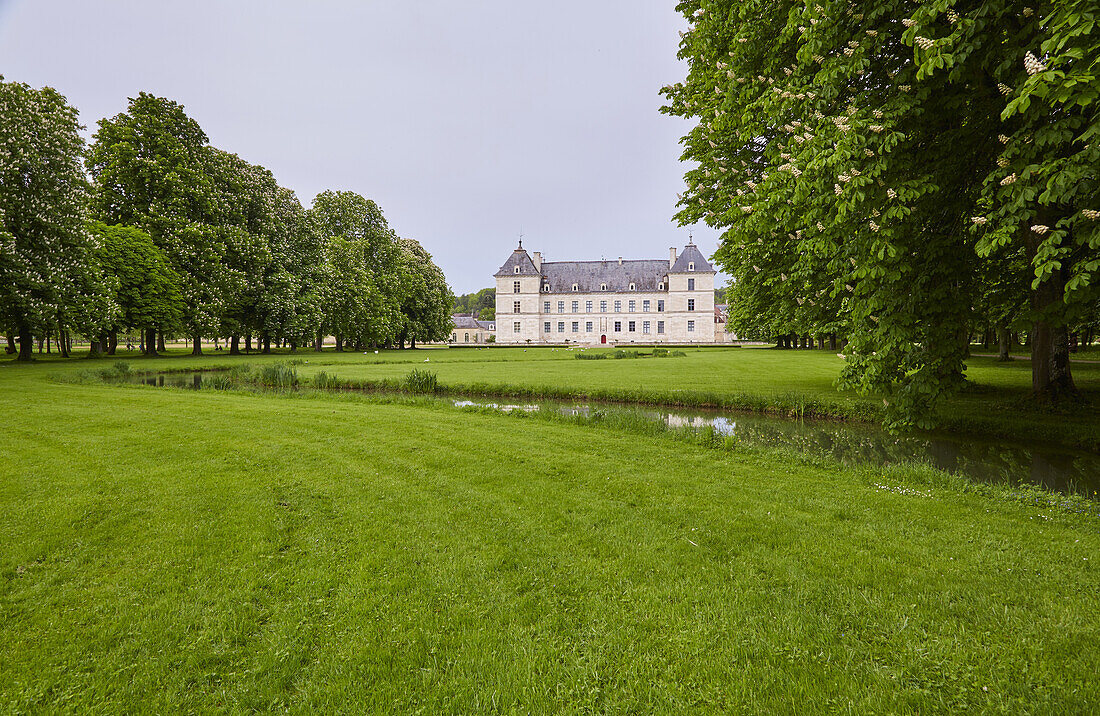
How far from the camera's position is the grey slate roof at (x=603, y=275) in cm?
7288

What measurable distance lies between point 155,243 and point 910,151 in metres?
37.3

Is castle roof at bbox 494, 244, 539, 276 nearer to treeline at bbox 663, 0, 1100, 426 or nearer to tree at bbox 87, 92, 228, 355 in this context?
tree at bbox 87, 92, 228, 355

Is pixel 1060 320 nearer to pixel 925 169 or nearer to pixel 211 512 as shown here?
pixel 925 169

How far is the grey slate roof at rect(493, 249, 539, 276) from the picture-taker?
73.1 m

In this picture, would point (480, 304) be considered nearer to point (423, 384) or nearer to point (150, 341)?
point (150, 341)

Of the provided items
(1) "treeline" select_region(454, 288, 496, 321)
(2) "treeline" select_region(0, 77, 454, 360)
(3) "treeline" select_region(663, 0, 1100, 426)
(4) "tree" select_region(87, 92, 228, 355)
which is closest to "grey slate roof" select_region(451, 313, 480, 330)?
(1) "treeline" select_region(454, 288, 496, 321)

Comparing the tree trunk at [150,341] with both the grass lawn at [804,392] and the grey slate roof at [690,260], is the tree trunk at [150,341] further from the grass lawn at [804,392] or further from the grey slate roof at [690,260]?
the grey slate roof at [690,260]

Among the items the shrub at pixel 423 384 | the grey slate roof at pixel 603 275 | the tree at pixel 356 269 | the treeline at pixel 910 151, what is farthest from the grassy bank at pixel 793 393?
the grey slate roof at pixel 603 275

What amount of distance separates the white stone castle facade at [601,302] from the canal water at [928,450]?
59737mm

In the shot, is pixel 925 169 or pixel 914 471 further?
pixel 925 169

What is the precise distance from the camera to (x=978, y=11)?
524 centimetres

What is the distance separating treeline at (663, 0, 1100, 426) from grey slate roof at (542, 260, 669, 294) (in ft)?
207

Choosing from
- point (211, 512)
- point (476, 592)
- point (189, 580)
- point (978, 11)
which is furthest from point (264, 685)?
point (978, 11)

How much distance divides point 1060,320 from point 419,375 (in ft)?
55.2
